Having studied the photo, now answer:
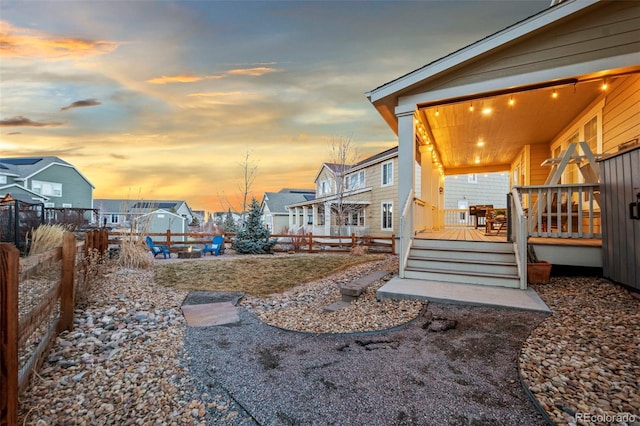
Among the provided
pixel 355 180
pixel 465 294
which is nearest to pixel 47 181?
pixel 355 180

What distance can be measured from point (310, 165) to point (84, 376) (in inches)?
855

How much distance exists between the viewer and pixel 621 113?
5.58 m

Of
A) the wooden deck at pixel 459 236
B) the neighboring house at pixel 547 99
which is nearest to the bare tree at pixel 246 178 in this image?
the neighboring house at pixel 547 99

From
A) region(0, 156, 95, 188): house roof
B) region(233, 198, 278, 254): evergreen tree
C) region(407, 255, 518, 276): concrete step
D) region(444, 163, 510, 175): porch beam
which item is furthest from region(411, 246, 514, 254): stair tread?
region(0, 156, 95, 188): house roof

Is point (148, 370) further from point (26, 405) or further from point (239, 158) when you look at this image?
point (239, 158)

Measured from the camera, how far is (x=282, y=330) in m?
3.66

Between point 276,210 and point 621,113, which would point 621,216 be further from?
point 276,210

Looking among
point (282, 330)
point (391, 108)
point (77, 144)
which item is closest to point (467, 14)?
point (391, 108)

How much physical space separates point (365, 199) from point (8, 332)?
16803 mm

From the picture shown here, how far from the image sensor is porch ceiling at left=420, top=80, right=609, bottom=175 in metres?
6.12

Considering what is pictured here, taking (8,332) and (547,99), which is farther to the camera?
(547,99)

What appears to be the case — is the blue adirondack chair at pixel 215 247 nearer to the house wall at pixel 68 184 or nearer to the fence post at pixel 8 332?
the fence post at pixel 8 332

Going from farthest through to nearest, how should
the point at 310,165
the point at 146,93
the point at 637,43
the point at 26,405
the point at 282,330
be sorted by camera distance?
the point at 310,165, the point at 146,93, the point at 637,43, the point at 282,330, the point at 26,405

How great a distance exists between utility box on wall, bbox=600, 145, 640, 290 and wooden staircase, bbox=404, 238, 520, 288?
122 centimetres
